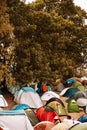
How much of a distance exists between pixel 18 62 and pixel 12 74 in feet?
2.48

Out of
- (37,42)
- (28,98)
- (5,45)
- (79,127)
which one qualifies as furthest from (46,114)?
(37,42)

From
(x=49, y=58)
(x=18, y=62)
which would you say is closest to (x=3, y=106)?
(x=18, y=62)

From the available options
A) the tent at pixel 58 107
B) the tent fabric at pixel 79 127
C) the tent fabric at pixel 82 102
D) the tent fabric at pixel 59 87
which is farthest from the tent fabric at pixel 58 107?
the tent fabric at pixel 59 87

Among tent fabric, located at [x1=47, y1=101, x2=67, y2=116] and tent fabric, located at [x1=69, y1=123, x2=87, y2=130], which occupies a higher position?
tent fabric, located at [x1=69, y1=123, x2=87, y2=130]

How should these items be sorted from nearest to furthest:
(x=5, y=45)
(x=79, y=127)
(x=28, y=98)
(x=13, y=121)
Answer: (x=79, y=127), (x=13, y=121), (x=28, y=98), (x=5, y=45)

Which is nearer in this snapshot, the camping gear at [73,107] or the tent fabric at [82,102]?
the camping gear at [73,107]

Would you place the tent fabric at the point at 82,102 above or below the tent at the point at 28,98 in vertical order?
below

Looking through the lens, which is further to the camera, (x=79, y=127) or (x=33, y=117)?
(x=33, y=117)

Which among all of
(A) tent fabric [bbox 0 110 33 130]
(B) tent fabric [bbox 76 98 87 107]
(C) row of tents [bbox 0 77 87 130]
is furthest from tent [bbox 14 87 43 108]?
(A) tent fabric [bbox 0 110 33 130]

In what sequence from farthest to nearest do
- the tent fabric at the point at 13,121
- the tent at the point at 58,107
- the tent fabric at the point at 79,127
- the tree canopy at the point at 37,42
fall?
the tree canopy at the point at 37,42, the tent at the point at 58,107, the tent fabric at the point at 13,121, the tent fabric at the point at 79,127

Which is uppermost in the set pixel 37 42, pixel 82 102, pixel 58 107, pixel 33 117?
pixel 37 42

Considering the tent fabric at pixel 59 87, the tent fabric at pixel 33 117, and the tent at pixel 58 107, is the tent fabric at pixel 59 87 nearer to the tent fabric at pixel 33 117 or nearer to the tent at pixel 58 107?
the tent at pixel 58 107

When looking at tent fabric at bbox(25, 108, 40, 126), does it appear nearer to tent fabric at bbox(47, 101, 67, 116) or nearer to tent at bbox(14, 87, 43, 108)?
tent fabric at bbox(47, 101, 67, 116)

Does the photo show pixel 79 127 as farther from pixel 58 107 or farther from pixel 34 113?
pixel 58 107
